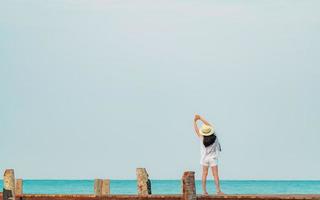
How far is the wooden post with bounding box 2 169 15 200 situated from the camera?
82.7ft

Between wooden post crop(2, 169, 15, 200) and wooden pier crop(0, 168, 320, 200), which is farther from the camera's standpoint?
wooden post crop(2, 169, 15, 200)

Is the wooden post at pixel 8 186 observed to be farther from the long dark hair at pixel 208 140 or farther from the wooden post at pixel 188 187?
the wooden post at pixel 188 187

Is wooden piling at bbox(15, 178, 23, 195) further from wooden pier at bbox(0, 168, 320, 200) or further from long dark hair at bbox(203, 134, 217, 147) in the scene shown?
long dark hair at bbox(203, 134, 217, 147)

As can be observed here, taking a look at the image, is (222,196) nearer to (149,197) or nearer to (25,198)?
(149,197)

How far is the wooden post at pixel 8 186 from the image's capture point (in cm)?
2522

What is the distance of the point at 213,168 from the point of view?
23188 mm

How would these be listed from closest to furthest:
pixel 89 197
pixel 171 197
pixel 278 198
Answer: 1. pixel 278 198
2. pixel 171 197
3. pixel 89 197

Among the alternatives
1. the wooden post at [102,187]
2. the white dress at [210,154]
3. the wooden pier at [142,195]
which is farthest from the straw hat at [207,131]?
the wooden post at [102,187]

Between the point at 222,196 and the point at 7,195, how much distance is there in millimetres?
7344

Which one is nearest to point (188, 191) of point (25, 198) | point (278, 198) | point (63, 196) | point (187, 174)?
point (187, 174)

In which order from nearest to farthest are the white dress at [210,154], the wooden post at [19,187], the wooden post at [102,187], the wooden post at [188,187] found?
the wooden post at [188,187]
the white dress at [210,154]
the wooden post at [102,187]
the wooden post at [19,187]

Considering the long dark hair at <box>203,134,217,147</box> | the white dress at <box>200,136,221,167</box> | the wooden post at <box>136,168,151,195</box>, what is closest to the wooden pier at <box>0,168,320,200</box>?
the wooden post at <box>136,168,151,195</box>

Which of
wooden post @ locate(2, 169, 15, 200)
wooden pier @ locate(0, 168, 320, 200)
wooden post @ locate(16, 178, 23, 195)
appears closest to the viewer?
wooden pier @ locate(0, 168, 320, 200)

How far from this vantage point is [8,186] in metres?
25.6
